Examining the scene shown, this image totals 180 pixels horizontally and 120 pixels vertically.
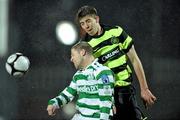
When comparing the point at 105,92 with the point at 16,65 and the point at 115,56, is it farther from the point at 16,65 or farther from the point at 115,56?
the point at 16,65

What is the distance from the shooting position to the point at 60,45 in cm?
372

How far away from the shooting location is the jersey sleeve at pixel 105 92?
242cm

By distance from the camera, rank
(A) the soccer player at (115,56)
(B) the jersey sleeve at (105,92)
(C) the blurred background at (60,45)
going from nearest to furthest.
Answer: (B) the jersey sleeve at (105,92)
(A) the soccer player at (115,56)
(C) the blurred background at (60,45)

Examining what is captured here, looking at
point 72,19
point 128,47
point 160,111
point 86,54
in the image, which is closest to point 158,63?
point 160,111

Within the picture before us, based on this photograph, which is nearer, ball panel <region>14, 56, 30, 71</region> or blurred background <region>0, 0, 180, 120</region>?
ball panel <region>14, 56, 30, 71</region>

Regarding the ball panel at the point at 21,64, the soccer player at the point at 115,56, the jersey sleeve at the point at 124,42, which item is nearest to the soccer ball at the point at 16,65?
the ball panel at the point at 21,64

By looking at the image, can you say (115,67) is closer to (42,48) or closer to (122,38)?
(122,38)

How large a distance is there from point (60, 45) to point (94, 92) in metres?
1.26

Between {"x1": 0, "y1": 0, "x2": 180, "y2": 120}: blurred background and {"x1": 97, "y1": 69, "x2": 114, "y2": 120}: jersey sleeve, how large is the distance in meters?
1.15

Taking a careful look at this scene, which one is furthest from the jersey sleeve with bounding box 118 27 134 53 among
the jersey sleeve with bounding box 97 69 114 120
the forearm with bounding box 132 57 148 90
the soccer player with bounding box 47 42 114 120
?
the jersey sleeve with bounding box 97 69 114 120

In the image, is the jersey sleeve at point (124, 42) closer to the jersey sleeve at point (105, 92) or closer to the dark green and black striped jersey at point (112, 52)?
the dark green and black striped jersey at point (112, 52)

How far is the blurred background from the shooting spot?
369 centimetres

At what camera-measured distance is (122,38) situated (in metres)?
2.85

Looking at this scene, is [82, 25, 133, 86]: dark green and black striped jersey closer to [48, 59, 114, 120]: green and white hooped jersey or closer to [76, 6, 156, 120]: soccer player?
[76, 6, 156, 120]: soccer player
